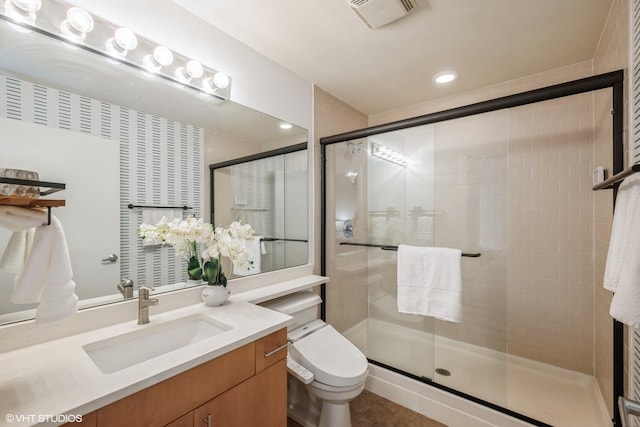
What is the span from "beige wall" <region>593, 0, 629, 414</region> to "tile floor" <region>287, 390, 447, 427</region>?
1.03 m

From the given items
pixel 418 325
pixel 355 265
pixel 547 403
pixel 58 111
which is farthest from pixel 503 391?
pixel 58 111

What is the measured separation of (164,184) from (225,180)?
0.34 metres

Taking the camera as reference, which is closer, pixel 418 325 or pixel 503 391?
pixel 503 391

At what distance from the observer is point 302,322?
1828 millimetres

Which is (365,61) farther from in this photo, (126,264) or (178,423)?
(178,423)

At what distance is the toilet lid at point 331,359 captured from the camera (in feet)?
4.60

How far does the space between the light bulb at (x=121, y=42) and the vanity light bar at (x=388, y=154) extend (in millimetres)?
1662

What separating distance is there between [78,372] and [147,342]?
33 cm

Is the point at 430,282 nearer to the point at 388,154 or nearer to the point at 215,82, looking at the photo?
the point at 388,154

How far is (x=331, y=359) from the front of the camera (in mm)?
1537

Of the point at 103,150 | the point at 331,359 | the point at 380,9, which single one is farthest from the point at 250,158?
the point at 331,359

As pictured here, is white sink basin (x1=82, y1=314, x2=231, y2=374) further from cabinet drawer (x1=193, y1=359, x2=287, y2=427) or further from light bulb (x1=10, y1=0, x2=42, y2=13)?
light bulb (x1=10, y1=0, x2=42, y2=13)

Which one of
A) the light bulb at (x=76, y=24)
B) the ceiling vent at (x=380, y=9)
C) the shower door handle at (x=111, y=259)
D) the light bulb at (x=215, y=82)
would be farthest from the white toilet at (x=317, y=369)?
the ceiling vent at (x=380, y=9)

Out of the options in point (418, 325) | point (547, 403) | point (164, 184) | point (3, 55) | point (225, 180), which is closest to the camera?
point (3, 55)
